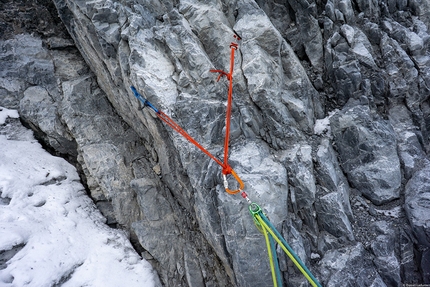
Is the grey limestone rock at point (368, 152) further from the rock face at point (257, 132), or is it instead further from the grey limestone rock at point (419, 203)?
the grey limestone rock at point (419, 203)

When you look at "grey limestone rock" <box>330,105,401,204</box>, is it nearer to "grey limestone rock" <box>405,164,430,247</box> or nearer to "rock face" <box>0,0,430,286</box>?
Result: "rock face" <box>0,0,430,286</box>

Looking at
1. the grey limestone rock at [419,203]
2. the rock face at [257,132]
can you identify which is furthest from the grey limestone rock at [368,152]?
the grey limestone rock at [419,203]

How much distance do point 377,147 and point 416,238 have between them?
228cm

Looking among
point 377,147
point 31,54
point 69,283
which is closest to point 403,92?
point 377,147

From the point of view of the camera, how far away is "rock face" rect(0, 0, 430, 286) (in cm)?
516

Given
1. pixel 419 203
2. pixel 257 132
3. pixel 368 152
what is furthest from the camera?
pixel 368 152

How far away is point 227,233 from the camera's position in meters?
5.01

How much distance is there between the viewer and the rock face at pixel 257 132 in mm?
5164

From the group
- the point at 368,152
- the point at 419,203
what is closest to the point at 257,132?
the point at 368,152

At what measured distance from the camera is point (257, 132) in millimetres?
5742

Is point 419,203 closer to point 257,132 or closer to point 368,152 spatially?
point 368,152

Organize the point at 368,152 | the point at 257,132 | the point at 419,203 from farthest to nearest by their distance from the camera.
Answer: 1. the point at 368,152
2. the point at 257,132
3. the point at 419,203


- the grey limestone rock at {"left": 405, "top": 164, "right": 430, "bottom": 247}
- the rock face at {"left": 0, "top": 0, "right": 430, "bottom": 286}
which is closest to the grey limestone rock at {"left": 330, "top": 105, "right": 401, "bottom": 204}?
the rock face at {"left": 0, "top": 0, "right": 430, "bottom": 286}

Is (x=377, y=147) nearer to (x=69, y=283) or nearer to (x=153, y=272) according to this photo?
(x=153, y=272)
